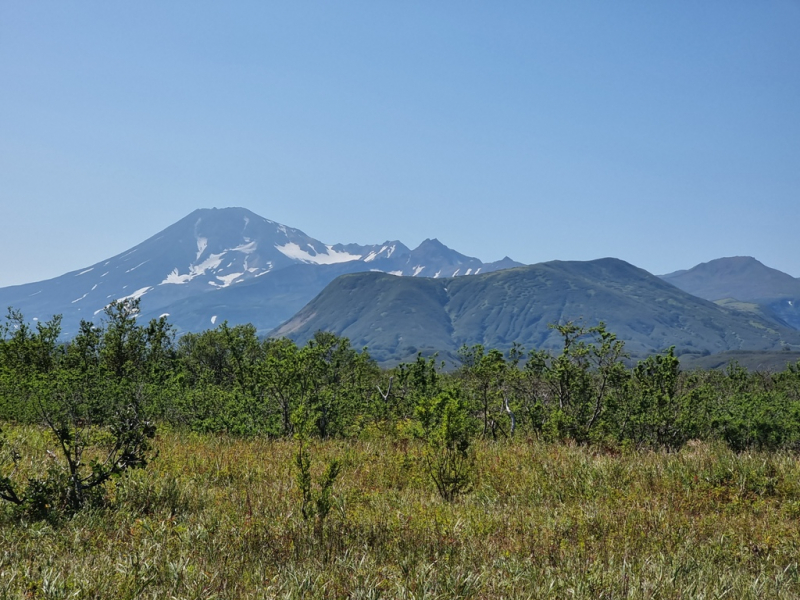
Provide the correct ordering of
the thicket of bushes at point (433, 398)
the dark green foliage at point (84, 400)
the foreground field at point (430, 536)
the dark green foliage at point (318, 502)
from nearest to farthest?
the foreground field at point (430, 536) → the dark green foliage at point (318, 502) → the dark green foliage at point (84, 400) → the thicket of bushes at point (433, 398)

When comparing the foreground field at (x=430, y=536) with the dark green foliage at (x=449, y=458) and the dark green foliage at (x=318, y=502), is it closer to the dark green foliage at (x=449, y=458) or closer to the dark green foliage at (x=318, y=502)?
the dark green foliage at (x=318, y=502)

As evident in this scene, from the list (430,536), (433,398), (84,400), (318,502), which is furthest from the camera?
(433,398)

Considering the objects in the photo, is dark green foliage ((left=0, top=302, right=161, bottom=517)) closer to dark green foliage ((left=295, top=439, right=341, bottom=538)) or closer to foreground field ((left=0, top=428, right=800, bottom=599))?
foreground field ((left=0, top=428, right=800, bottom=599))

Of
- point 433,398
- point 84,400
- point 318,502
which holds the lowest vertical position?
point 318,502

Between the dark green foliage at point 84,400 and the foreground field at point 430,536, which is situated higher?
the dark green foliage at point 84,400

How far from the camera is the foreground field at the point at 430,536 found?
465cm

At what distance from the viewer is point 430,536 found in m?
6.21

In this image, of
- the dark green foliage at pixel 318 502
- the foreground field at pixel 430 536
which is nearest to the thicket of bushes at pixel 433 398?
the foreground field at pixel 430 536

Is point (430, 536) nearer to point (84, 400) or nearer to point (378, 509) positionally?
point (378, 509)

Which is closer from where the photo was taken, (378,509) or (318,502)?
(318,502)

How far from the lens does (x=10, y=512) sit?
21.1 feet

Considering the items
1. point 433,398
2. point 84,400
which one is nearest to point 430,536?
point 433,398

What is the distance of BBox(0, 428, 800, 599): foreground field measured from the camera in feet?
15.3

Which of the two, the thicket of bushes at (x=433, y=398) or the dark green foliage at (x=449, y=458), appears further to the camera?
the thicket of bushes at (x=433, y=398)
